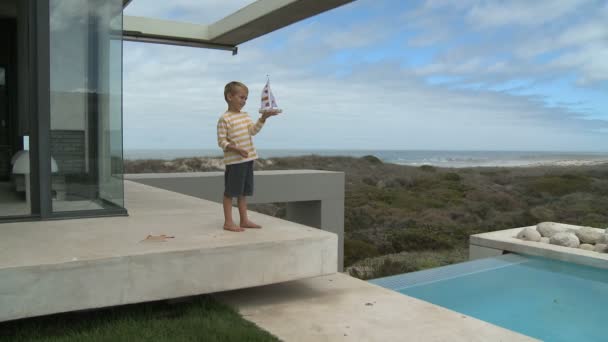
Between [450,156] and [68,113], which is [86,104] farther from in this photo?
[450,156]

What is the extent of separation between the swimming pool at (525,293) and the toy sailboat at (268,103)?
1940mm

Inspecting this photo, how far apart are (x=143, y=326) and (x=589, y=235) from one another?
5319mm

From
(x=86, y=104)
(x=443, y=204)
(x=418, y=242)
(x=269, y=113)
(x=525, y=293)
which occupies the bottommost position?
(x=418, y=242)

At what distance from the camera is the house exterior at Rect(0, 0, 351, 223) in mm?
3793

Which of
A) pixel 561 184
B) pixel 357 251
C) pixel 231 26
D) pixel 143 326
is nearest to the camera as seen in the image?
pixel 143 326

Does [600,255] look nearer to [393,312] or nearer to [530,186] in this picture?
[393,312]

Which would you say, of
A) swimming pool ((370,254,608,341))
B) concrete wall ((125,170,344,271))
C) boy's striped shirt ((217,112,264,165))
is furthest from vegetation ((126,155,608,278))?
boy's striped shirt ((217,112,264,165))

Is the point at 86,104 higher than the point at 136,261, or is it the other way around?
the point at 86,104

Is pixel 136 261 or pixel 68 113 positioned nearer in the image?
pixel 136 261

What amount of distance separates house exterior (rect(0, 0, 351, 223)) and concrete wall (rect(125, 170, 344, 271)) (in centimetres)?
439

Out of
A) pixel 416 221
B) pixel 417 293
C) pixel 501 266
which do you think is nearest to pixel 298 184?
pixel 501 266

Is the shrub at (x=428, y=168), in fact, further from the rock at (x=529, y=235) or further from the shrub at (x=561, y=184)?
the rock at (x=529, y=235)

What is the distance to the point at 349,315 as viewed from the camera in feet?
9.07

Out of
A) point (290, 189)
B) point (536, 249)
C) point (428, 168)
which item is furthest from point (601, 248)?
point (428, 168)
